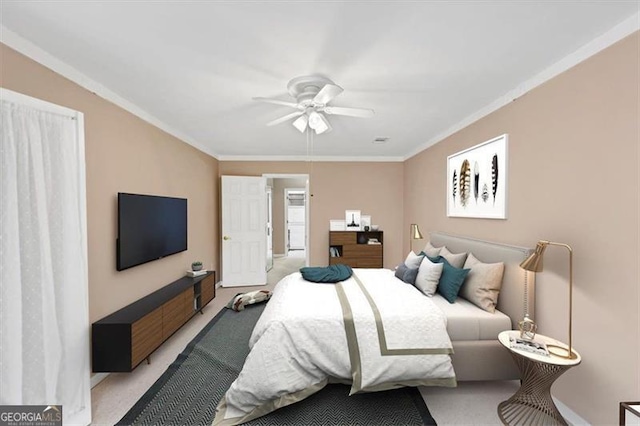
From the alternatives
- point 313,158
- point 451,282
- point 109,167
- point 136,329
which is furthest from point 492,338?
point 313,158

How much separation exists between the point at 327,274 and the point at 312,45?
2294 mm

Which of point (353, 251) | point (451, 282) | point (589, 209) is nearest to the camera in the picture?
point (589, 209)

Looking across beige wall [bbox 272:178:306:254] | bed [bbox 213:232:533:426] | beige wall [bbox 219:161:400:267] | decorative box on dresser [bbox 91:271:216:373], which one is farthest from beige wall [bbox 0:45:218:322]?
beige wall [bbox 272:178:306:254]

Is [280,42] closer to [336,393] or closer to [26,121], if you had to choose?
[26,121]

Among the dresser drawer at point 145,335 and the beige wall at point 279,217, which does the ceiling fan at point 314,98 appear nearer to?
the dresser drawer at point 145,335

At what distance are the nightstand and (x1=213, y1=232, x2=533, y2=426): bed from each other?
0.72 ft

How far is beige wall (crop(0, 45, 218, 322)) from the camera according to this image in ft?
6.07

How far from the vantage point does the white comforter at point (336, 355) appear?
1855 millimetres

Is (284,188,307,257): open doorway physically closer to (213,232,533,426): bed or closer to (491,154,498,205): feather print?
(491,154,498,205): feather print

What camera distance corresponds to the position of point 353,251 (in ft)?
16.6

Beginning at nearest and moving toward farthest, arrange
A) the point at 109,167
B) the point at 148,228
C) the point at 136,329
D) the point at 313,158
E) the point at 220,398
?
the point at 220,398 → the point at 136,329 → the point at 109,167 → the point at 148,228 → the point at 313,158

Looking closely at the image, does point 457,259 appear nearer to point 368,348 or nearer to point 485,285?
point 485,285

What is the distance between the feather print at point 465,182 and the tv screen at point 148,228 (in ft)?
11.9

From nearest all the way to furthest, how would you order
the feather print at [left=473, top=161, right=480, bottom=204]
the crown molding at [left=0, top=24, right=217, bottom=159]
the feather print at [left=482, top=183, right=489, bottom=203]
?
the crown molding at [left=0, top=24, right=217, bottom=159], the feather print at [left=482, top=183, right=489, bottom=203], the feather print at [left=473, top=161, right=480, bottom=204]
